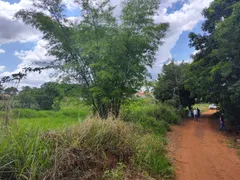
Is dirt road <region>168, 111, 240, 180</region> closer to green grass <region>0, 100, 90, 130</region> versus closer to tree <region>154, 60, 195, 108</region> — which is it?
green grass <region>0, 100, 90, 130</region>

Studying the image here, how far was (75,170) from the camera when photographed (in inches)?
126

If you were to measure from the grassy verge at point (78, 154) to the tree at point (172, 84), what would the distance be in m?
15.2

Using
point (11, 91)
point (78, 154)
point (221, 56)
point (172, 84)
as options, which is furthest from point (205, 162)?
point (172, 84)

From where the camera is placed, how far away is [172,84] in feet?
64.8

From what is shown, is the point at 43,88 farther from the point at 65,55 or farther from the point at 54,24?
the point at 54,24

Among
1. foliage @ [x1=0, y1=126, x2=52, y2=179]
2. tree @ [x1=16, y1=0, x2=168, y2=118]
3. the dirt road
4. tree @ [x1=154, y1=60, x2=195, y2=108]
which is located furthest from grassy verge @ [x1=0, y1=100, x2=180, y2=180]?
tree @ [x1=154, y1=60, x2=195, y2=108]

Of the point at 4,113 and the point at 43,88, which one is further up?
the point at 43,88

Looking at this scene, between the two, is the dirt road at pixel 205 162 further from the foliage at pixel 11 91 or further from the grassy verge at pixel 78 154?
the foliage at pixel 11 91

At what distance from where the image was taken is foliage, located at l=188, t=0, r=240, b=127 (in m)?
8.42

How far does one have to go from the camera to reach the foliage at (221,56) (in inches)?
332

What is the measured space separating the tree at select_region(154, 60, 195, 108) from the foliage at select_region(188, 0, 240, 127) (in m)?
3.92

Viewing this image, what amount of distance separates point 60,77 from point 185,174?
574 centimetres

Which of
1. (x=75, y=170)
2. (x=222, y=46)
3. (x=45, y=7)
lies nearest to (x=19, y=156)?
(x=75, y=170)

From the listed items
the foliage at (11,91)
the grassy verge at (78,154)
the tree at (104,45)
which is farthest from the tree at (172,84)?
the foliage at (11,91)
